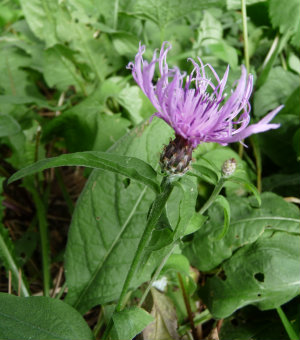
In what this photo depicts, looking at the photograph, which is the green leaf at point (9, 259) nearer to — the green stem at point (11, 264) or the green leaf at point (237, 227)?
the green stem at point (11, 264)

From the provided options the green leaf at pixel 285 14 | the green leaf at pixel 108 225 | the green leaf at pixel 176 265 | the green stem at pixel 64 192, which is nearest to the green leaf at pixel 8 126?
the green leaf at pixel 108 225

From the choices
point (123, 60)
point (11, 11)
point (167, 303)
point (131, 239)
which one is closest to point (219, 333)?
point (167, 303)

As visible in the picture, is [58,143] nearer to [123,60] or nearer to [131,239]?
[123,60]

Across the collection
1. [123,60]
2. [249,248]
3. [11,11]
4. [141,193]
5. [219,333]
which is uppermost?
[11,11]

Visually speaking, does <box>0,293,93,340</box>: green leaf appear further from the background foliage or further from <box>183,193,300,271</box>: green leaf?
<box>183,193,300,271</box>: green leaf

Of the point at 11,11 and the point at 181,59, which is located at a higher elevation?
the point at 11,11

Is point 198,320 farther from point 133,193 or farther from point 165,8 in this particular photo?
point 165,8
